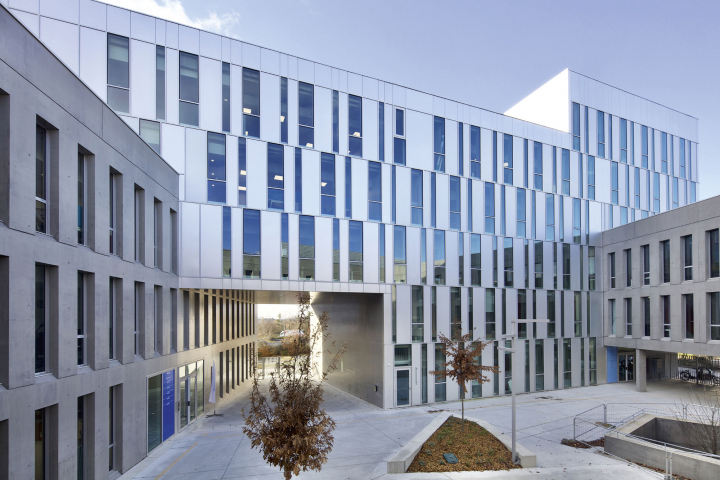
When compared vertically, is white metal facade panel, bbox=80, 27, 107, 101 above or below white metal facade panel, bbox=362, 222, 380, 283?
above

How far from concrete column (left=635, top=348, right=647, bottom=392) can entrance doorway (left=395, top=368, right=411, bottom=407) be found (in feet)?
47.8

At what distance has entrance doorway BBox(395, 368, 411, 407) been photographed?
22.5m

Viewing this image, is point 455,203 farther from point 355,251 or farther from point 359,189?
point 355,251

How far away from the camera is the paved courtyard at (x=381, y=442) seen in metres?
12.5

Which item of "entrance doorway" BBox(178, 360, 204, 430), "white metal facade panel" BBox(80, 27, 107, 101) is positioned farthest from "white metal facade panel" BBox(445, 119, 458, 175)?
"white metal facade panel" BBox(80, 27, 107, 101)

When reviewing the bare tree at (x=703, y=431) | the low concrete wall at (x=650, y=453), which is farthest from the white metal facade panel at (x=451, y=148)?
the bare tree at (x=703, y=431)

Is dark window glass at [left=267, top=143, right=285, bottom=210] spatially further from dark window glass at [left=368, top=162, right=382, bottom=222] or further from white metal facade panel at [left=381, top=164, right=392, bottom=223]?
white metal facade panel at [left=381, top=164, right=392, bottom=223]

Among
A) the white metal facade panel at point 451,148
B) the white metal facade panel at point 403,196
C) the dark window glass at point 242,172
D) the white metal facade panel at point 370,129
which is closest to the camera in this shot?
the dark window glass at point 242,172

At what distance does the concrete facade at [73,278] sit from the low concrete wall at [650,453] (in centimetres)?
1506

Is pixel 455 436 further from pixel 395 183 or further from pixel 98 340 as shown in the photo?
pixel 395 183

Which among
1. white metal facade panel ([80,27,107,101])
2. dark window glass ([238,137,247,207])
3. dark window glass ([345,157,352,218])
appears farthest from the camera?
dark window glass ([345,157,352,218])

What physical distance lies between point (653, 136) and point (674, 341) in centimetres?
1692

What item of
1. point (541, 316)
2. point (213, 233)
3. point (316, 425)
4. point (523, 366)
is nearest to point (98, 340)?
point (316, 425)

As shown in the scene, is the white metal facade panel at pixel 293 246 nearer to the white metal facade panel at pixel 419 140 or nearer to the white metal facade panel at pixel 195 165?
the white metal facade panel at pixel 195 165
